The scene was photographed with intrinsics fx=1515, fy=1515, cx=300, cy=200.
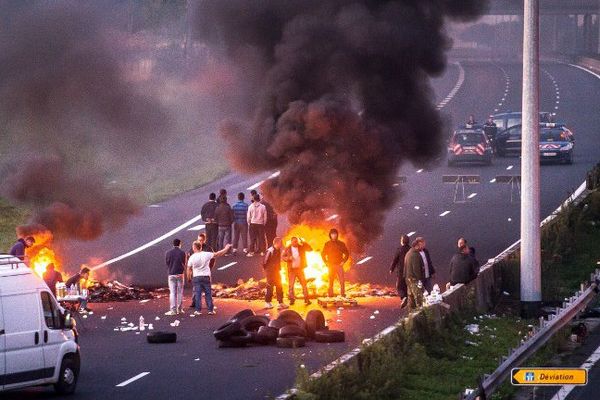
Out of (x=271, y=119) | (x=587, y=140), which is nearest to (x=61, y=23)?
(x=271, y=119)

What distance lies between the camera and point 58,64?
3822 centimetres

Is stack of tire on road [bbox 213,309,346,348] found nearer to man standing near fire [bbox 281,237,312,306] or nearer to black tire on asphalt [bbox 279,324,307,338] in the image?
black tire on asphalt [bbox 279,324,307,338]

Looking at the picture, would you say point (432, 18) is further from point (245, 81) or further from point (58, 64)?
point (58, 64)

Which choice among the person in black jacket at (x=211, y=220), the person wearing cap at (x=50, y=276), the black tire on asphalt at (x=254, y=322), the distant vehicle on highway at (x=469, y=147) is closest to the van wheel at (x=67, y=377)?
the black tire on asphalt at (x=254, y=322)

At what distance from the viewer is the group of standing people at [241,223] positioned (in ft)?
126

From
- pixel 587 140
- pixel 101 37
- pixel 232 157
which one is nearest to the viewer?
pixel 232 157

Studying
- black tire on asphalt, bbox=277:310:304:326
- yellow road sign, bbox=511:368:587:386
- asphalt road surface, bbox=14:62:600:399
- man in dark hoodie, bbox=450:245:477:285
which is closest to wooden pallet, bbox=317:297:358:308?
asphalt road surface, bbox=14:62:600:399

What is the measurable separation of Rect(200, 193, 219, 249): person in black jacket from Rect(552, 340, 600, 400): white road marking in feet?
51.0

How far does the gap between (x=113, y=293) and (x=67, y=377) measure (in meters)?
11.7

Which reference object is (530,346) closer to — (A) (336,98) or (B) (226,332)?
(B) (226,332)

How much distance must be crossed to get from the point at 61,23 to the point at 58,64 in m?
1.10

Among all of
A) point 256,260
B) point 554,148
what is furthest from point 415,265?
point 554,148

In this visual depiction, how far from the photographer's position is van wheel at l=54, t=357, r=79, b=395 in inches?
809

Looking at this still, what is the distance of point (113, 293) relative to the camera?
32344 millimetres
